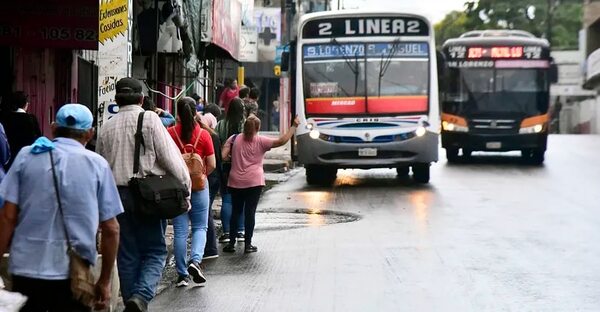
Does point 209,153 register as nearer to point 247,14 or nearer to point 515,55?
point 515,55

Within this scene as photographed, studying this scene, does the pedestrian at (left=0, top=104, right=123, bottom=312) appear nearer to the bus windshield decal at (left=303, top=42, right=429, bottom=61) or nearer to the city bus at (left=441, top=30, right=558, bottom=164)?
the bus windshield decal at (left=303, top=42, right=429, bottom=61)

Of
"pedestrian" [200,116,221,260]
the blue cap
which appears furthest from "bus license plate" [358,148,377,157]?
the blue cap

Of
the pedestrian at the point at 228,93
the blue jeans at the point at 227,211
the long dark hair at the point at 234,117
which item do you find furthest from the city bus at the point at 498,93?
the long dark hair at the point at 234,117

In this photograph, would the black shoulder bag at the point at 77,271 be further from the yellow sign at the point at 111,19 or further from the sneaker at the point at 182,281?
the yellow sign at the point at 111,19

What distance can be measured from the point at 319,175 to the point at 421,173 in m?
1.98

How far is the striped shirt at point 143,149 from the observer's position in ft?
24.2

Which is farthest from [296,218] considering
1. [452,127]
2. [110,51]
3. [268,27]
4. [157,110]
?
[268,27]

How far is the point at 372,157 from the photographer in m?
19.8

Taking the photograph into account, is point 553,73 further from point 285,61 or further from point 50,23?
point 50,23

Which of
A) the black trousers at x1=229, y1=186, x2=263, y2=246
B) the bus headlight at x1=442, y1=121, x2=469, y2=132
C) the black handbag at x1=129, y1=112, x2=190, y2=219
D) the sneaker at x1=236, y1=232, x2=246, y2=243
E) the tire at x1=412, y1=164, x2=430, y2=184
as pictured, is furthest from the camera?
the bus headlight at x1=442, y1=121, x2=469, y2=132

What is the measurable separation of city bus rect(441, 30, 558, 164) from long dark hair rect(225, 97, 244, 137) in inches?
577

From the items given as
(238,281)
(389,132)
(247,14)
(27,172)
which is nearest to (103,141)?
(27,172)

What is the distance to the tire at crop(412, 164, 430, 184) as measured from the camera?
67.7 ft

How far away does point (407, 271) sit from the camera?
1037 cm
